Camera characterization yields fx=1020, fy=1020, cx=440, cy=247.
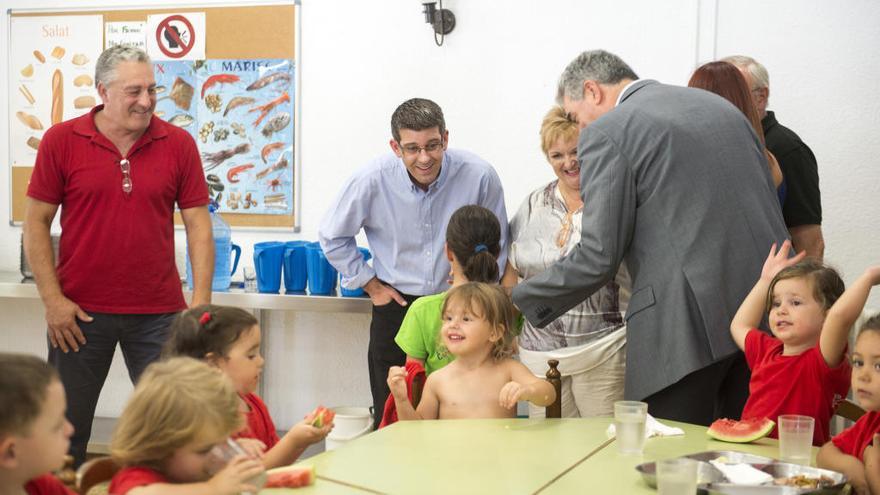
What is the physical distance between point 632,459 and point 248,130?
11.3ft

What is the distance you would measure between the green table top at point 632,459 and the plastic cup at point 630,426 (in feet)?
0.07

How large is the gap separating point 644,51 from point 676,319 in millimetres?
2161

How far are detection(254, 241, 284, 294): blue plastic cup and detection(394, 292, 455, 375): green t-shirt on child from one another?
61.5 inches

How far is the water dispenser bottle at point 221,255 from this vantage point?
497cm

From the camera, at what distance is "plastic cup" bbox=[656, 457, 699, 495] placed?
201cm

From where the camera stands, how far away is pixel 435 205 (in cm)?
409

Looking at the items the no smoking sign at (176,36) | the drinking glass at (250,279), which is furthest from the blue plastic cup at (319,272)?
the no smoking sign at (176,36)

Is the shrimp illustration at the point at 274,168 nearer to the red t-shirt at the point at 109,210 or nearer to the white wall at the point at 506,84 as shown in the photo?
the white wall at the point at 506,84

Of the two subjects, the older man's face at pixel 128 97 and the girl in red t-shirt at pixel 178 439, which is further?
the older man's face at pixel 128 97

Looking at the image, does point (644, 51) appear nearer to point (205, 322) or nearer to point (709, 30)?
point (709, 30)

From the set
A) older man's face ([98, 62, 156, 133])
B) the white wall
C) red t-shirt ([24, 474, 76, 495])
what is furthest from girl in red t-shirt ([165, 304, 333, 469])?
the white wall

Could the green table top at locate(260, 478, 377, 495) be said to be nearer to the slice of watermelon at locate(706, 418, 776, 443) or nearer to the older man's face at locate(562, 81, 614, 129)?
the slice of watermelon at locate(706, 418, 776, 443)

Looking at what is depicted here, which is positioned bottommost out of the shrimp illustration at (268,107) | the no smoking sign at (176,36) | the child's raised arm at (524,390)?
the child's raised arm at (524,390)

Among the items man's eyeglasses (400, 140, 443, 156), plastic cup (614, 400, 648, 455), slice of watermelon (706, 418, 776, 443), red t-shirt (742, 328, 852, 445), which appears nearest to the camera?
plastic cup (614, 400, 648, 455)
